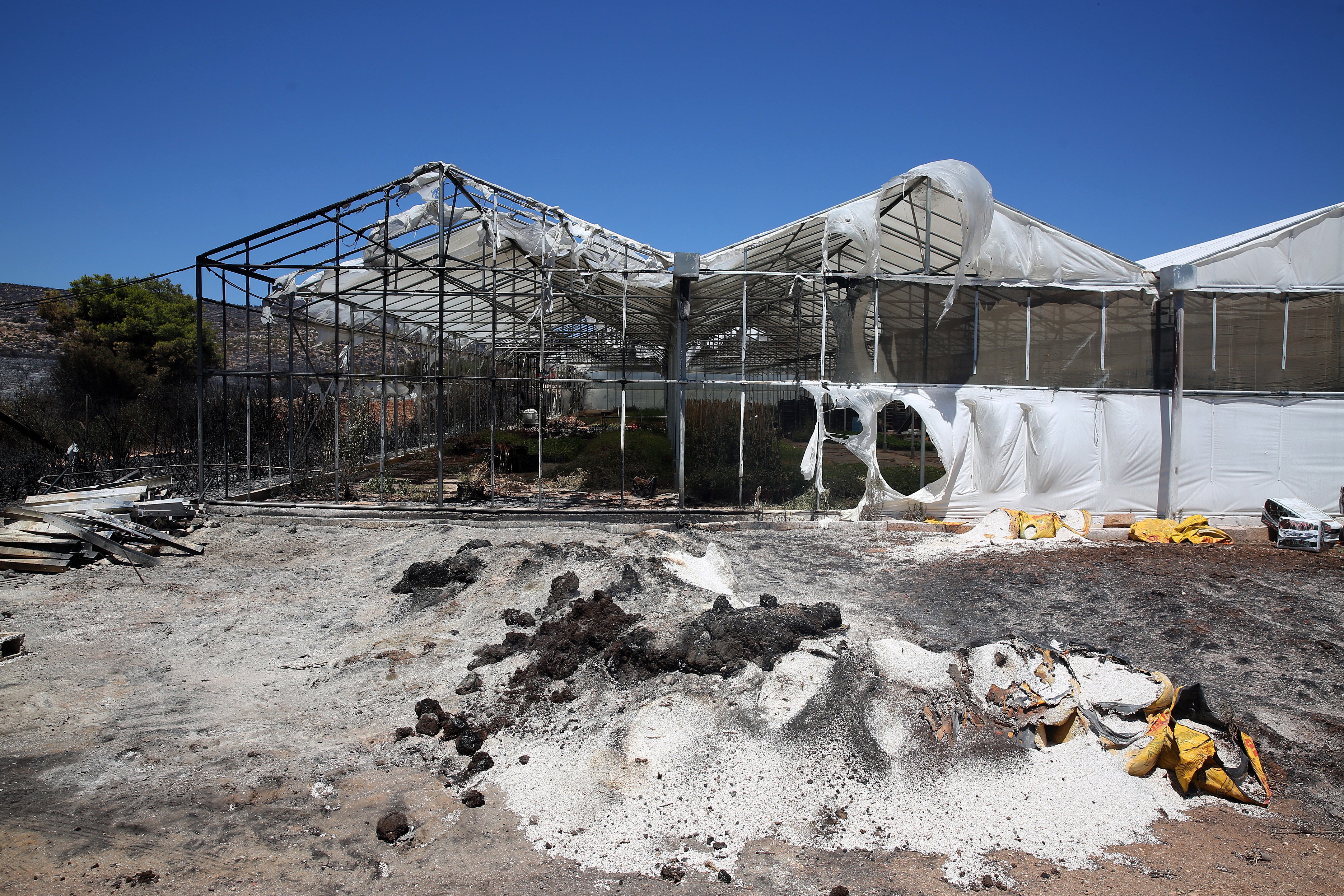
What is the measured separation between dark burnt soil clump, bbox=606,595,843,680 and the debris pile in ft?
25.5

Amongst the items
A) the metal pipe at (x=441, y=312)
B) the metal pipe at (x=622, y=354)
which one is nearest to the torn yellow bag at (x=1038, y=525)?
the metal pipe at (x=622, y=354)

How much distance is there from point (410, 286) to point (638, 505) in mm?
8153

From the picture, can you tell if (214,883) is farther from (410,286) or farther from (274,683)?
(410,286)

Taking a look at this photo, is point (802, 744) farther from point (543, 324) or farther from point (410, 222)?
point (410, 222)

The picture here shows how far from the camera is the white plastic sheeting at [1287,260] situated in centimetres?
1255

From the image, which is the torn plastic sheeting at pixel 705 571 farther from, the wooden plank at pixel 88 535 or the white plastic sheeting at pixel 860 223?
the wooden plank at pixel 88 535

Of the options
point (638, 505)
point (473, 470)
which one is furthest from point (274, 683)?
point (473, 470)

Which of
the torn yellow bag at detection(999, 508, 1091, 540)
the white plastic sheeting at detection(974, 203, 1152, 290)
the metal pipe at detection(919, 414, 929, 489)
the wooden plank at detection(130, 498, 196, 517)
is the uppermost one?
the white plastic sheeting at detection(974, 203, 1152, 290)

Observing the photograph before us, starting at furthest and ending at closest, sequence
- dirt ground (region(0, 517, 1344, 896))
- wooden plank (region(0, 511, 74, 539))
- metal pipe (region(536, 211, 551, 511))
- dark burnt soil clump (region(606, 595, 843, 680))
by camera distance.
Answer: metal pipe (region(536, 211, 551, 511)), wooden plank (region(0, 511, 74, 539)), dark burnt soil clump (region(606, 595, 843, 680)), dirt ground (region(0, 517, 1344, 896))

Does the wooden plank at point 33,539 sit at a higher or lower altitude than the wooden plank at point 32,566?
higher

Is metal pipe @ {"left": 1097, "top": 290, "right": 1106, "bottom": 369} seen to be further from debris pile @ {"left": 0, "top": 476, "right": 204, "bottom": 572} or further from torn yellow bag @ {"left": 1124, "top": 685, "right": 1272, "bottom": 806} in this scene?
debris pile @ {"left": 0, "top": 476, "right": 204, "bottom": 572}

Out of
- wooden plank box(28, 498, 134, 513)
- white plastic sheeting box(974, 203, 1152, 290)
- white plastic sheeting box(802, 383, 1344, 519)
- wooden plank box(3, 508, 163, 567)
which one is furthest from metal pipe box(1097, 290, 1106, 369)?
wooden plank box(28, 498, 134, 513)

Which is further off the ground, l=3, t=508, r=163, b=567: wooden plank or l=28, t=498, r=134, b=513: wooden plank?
l=28, t=498, r=134, b=513: wooden plank

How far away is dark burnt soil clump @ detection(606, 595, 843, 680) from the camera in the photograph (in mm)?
5352
